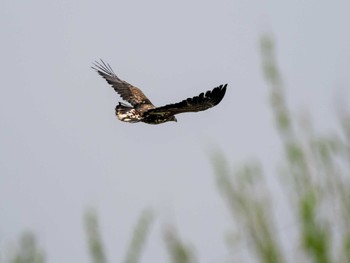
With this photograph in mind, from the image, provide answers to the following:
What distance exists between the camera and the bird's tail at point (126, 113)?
55.1 ft

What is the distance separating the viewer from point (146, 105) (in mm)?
17906

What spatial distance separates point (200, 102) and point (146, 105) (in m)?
3.71

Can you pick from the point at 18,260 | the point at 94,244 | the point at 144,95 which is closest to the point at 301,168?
the point at 94,244

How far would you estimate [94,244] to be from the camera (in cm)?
379

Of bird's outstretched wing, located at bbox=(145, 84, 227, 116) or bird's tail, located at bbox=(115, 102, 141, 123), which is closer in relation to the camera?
Answer: bird's outstretched wing, located at bbox=(145, 84, 227, 116)

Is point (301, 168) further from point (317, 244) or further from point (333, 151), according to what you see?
point (317, 244)

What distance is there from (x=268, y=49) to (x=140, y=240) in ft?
3.60

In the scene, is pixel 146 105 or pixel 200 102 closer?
pixel 200 102

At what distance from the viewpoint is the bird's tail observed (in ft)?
55.1

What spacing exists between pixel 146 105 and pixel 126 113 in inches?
29.4

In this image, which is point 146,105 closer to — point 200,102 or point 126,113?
point 126,113

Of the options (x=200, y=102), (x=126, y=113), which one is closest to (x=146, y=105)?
(x=126, y=113)

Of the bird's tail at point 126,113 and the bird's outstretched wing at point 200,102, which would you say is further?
the bird's tail at point 126,113

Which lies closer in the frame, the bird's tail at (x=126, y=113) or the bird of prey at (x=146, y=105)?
the bird of prey at (x=146, y=105)
